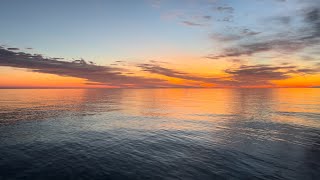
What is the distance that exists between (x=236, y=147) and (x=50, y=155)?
24889 mm

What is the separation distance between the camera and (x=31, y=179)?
21062 mm

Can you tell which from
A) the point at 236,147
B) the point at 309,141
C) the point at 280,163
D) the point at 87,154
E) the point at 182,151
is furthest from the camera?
the point at 309,141

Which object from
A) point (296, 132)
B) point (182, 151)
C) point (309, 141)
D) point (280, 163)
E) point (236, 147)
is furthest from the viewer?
point (296, 132)

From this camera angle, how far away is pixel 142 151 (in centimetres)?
3122

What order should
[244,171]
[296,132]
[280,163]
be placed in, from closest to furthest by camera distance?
1. [244,171]
2. [280,163]
3. [296,132]

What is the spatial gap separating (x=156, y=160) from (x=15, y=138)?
23391 millimetres

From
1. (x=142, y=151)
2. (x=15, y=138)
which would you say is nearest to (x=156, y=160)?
(x=142, y=151)

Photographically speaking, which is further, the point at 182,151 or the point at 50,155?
the point at 182,151

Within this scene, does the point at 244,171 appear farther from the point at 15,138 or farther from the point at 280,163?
the point at 15,138

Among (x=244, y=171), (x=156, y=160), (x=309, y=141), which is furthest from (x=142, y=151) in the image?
(x=309, y=141)

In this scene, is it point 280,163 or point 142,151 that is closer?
point 280,163

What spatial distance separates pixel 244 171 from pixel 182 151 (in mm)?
9082

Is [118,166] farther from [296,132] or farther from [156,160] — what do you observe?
[296,132]

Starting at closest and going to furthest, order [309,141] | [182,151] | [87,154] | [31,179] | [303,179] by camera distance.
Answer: [31,179] < [303,179] < [87,154] < [182,151] < [309,141]
